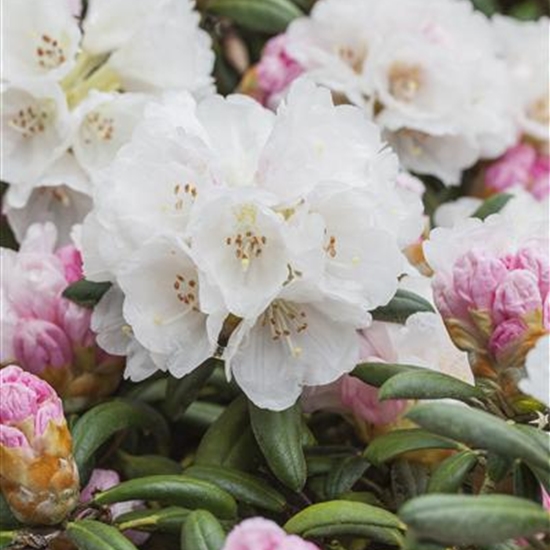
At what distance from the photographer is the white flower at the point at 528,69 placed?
5.83 feet

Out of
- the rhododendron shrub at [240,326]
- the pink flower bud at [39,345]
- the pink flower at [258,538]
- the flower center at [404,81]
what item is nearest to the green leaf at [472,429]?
the rhododendron shrub at [240,326]

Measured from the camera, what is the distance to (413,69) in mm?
1619

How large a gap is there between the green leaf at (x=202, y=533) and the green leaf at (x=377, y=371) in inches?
8.0

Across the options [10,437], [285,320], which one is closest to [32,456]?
[10,437]

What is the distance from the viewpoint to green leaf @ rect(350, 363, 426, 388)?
1174 millimetres

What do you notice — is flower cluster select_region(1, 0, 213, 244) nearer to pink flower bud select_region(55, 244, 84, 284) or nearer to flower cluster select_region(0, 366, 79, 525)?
pink flower bud select_region(55, 244, 84, 284)

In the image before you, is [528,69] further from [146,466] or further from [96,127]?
[146,466]

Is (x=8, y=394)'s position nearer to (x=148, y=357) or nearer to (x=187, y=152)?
(x=148, y=357)

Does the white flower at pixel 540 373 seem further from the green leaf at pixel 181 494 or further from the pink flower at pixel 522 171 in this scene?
the pink flower at pixel 522 171

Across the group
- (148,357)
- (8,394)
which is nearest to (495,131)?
(148,357)

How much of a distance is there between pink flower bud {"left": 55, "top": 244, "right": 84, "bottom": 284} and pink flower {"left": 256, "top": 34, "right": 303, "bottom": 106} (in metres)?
0.39

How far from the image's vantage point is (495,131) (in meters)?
1.66

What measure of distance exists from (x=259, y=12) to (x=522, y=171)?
388 mm

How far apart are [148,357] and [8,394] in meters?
0.15
